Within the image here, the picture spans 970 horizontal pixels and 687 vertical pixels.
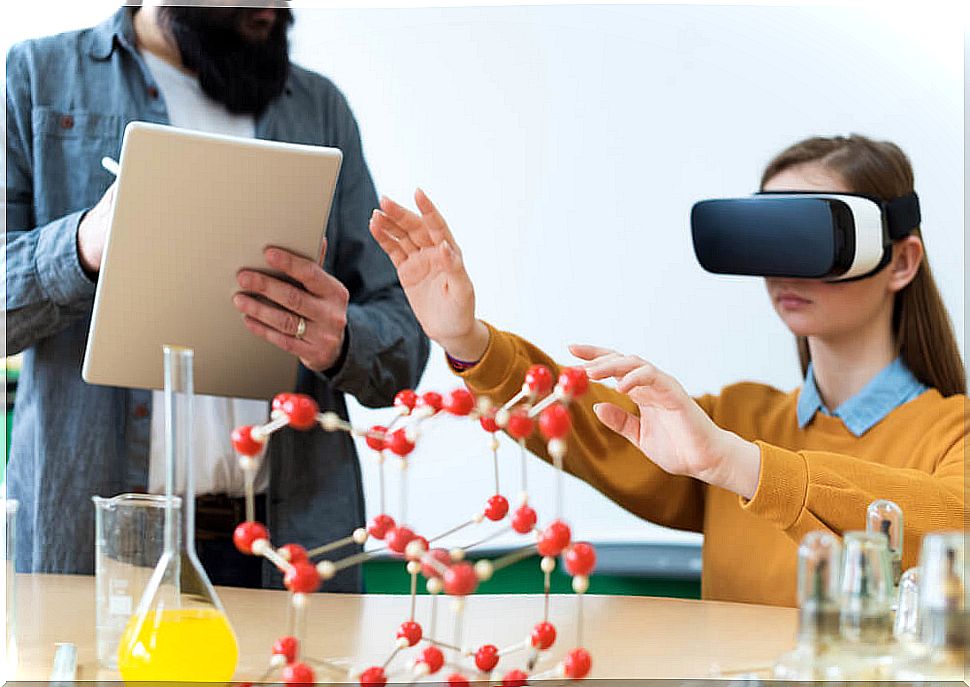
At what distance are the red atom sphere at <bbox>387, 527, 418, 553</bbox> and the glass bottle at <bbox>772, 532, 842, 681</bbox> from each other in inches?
12.1

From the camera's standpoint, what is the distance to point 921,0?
2051 mm

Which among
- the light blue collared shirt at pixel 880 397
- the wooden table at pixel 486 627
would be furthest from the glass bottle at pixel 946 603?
the light blue collared shirt at pixel 880 397

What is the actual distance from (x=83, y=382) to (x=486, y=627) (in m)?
0.67

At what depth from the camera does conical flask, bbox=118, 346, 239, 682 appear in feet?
2.43

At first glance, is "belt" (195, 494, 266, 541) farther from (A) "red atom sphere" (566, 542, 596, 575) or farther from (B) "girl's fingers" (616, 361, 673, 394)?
(A) "red atom sphere" (566, 542, 596, 575)

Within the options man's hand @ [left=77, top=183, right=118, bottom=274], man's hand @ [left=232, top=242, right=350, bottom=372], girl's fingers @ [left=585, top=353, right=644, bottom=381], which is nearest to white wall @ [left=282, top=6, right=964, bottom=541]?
man's hand @ [left=232, top=242, right=350, bottom=372]

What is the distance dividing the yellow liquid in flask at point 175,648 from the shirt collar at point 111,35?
0.95 metres

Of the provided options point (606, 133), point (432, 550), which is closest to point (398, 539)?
point (432, 550)

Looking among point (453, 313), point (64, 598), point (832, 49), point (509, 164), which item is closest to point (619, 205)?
A: point (509, 164)

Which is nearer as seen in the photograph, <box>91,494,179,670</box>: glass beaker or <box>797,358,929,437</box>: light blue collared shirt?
<box>91,494,179,670</box>: glass beaker

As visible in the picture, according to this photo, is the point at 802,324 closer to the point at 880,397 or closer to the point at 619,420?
the point at 880,397

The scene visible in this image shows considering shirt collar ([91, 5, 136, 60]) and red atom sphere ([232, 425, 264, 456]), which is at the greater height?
shirt collar ([91, 5, 136, 60])

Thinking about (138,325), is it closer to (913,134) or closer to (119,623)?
(119,623)

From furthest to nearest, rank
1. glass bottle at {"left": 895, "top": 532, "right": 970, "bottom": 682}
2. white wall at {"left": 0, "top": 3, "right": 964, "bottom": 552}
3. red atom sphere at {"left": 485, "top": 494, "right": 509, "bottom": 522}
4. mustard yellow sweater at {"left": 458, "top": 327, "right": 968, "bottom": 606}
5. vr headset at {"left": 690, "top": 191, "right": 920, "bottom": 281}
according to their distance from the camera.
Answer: white wall at {"left": 0, "top": 3, "right": 964, "bottom": 552} → vr headset at {"left": 690, "top": 191, "right": 920, "bottom": 281} → mustard yellow sweater at {"left": 458, "top": 327, "right": 968, "bottom": 606} → red atom sphere at {"left": 485, "top": 494, "right": 509, "bottom": 522} → glass bottle at {"left": 895, "top": 532, "right": 970, "bottom": 682}
